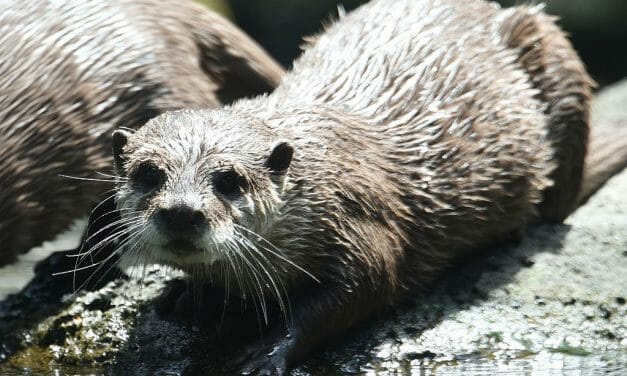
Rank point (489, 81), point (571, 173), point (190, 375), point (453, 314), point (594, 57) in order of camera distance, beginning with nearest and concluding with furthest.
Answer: point (190, 375) < point (453, 314) < point (489, 81) < point (571, 173) < point (594, 57)

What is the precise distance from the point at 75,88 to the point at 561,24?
573 cm

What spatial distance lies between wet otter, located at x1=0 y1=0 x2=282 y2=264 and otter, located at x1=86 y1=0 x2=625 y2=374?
2.09 ft

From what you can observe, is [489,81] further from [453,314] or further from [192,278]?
[192,278]

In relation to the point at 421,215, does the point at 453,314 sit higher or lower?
lower

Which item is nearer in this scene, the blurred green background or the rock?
the rock

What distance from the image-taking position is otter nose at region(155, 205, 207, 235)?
3836mm

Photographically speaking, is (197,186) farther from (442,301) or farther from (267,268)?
(442,301)

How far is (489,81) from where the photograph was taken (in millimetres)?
5191

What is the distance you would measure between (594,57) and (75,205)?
613 centimetres

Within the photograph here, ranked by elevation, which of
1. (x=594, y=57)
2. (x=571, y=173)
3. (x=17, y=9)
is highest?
(x=17, y=9)

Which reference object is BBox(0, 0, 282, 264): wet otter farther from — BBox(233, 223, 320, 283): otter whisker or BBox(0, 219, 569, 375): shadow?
BBox(233, 223, 320, 283): otter whisker

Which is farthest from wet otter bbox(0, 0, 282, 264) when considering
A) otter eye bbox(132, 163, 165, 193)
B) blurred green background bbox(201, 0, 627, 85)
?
blurred green background bbox(201, 0, 627, 85)

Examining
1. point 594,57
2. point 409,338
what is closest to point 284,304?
point 409,338

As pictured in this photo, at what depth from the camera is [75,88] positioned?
213 inches
